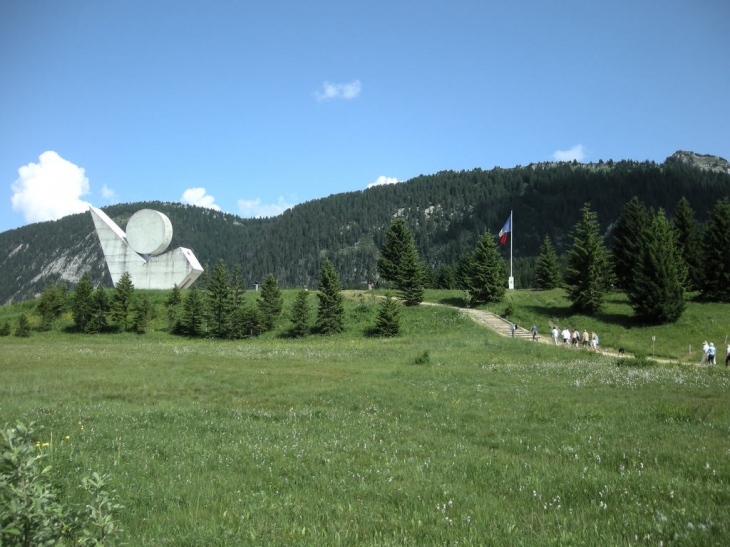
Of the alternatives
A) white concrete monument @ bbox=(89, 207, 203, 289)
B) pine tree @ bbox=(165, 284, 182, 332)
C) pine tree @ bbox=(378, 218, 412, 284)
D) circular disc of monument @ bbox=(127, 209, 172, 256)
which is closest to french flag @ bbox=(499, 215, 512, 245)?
pine tree @ bbox=(378, 218, 412, 284)

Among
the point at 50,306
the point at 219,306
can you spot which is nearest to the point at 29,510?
the point at 219,306

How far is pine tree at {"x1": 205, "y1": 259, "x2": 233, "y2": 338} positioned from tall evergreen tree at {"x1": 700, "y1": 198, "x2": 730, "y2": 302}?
50.0m

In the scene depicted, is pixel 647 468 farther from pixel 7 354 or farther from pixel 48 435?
pixel 7 354

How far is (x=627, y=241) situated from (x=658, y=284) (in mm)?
12764

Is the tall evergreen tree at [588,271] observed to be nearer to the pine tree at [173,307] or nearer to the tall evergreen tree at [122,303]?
the pine tree at [173,307]

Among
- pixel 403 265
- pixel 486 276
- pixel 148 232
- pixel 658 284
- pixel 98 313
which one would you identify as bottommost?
pixel 98 313

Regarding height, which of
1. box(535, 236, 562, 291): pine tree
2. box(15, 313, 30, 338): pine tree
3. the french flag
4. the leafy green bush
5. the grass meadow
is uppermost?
the french flag

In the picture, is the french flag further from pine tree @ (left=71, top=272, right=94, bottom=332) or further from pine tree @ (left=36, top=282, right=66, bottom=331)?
pine tree @ (left=36, top=282, right=66, bottom=331)

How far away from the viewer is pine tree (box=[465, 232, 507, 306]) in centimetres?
5512

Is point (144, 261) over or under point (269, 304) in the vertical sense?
over

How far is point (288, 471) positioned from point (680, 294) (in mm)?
45582

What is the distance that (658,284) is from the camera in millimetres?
43000

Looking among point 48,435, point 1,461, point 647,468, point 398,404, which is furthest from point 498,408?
point 1,461

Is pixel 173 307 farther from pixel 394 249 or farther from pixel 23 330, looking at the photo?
pixel 394 249
